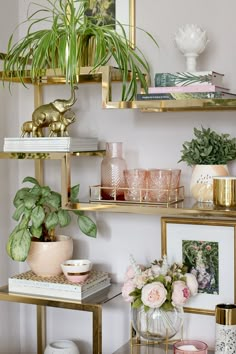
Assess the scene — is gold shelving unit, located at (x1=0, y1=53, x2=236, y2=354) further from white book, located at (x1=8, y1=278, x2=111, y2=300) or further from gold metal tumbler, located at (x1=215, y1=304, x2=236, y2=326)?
gold metal tumbler, located at (x1=215, y1=304, x2=236, y2=326)

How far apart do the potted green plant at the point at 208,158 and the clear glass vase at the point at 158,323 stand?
1.16 ft

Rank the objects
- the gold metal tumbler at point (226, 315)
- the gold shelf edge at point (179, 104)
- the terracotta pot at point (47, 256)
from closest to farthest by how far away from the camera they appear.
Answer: the gold shelf edge at point (179, 104), the gold metal tumbler at point (226, 315), the terracotta pot at point (47, 256)

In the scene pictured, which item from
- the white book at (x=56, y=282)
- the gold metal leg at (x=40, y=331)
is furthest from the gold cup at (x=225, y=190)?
the gold metal leg at (x=40, y=331)

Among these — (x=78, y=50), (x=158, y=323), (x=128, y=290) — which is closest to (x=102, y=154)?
(x=78, y=50)

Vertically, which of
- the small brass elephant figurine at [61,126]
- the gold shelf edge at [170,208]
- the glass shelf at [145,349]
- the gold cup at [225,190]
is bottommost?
the glass shelf at [145,349]

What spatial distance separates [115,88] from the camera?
2.26m

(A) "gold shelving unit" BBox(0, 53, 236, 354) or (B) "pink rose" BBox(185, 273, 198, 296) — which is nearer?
(A) "gold shelving unit" BBox(0, 53, 236, 354)

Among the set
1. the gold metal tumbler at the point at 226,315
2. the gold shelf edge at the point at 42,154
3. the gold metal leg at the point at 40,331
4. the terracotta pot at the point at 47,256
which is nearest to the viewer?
the gold metal tumbler at the point at 226,315

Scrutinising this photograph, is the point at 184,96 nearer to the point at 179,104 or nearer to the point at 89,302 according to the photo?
the point at 179,104

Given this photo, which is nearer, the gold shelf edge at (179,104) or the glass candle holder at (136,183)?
the gold shelf edge at (179,104)

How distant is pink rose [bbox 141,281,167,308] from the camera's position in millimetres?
1963

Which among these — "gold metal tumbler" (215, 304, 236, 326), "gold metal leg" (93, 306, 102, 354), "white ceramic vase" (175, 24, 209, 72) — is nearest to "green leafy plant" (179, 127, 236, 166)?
"white ceramic vase" (175, 24, 209, 72)

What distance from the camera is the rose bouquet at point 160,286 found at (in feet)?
6.46

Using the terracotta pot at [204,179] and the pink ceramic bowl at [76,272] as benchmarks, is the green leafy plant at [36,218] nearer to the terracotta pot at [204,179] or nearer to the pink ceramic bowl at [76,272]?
the pink ceramic bowl at [76,272]
